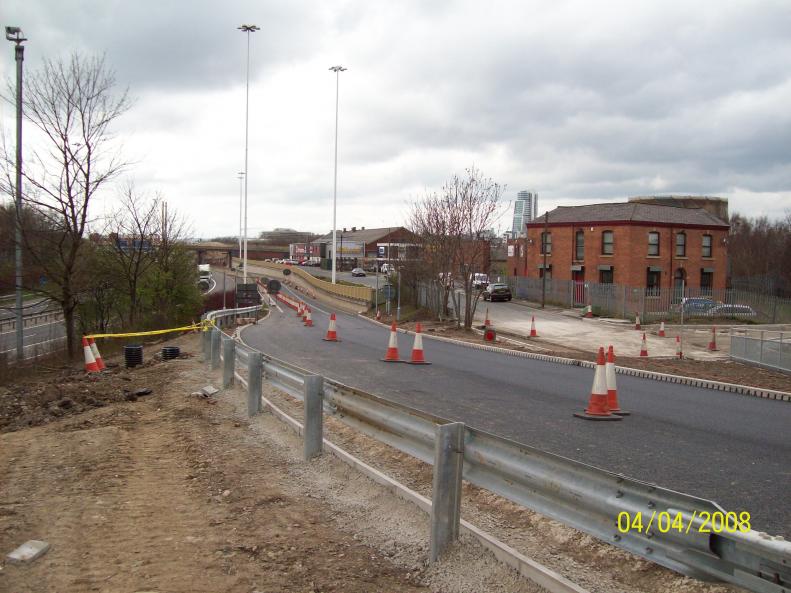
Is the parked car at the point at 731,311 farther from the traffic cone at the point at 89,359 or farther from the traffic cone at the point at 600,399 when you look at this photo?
the traffic cone at the point at 89,359

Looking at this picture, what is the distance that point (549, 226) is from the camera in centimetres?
5709

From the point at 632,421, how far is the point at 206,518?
6163mm

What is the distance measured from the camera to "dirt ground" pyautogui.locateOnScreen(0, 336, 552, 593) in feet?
14.0

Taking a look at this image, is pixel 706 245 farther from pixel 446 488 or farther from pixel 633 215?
pixel 446 488

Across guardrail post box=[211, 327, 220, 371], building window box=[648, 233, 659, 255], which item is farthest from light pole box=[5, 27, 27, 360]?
building window box=[648, 233, 659, 255]

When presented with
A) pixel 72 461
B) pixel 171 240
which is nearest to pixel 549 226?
pixel 171 240

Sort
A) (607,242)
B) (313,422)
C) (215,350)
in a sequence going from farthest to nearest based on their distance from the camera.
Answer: (607,242), (215,350), (313,422)

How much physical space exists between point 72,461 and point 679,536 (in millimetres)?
6461

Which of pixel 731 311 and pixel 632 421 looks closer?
pixel 632 421

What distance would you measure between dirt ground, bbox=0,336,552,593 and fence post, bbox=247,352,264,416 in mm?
201

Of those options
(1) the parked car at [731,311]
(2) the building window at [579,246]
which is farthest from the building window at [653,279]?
(1) the parked car at [731,311]

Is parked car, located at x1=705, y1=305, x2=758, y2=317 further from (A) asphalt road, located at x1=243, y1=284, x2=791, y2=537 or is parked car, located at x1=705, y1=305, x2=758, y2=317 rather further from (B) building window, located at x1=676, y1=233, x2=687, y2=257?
(A) asphalt road, located at x1=243, y1=284, x2=791, y2=537

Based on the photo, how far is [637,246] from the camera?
1972 inches


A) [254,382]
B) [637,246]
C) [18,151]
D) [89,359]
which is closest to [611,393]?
[254,382]
